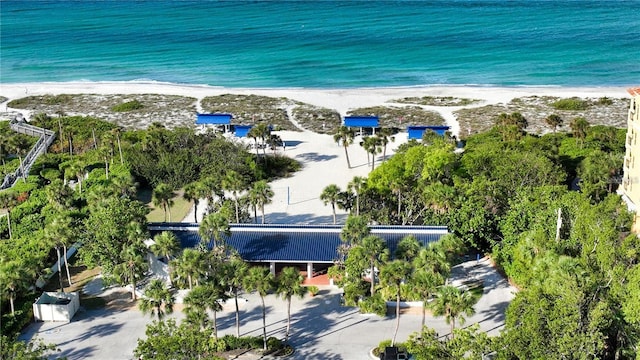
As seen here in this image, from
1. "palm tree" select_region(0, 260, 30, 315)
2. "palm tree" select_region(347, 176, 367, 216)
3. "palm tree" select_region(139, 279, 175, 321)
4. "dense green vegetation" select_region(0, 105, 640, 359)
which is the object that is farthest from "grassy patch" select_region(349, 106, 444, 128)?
"palm tree" select_region(0, 260, 30, 315)

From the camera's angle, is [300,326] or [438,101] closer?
[300,326]

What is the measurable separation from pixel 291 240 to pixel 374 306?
814cm

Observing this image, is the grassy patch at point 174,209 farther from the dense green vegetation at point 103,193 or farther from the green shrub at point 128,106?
the green shrub at point 128,106

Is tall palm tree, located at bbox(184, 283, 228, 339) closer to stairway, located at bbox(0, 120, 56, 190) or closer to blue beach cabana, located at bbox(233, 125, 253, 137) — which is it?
stairway, located at bbox(0, 120, 56, 190)

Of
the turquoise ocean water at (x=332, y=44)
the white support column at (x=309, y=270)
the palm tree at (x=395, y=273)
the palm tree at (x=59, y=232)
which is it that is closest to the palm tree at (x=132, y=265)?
the palm tree at (x=59, y=232)

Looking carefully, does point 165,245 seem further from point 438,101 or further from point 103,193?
point 438,101

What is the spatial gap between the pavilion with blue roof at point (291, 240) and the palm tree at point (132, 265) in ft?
13.7

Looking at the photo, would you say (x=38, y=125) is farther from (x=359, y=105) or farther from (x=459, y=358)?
(x=459, y=358)

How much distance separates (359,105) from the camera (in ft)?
288

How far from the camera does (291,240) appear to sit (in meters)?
43.6

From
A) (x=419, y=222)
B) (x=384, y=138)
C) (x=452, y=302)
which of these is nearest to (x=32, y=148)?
(x=384, y=138)

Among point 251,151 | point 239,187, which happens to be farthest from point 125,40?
point 239,187

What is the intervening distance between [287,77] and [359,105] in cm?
2133

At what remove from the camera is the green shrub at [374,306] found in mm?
37469
